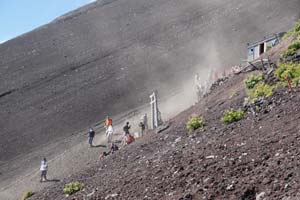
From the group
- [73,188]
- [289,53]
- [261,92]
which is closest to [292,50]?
[289,53]

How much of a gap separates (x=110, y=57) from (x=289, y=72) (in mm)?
38864

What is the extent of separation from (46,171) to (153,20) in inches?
1636

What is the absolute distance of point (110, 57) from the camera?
53438mm

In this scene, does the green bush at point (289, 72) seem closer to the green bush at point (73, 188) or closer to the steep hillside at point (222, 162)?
the steep hillside at point (222, 162)

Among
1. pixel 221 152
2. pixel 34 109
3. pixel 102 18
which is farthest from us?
pixel 102 18

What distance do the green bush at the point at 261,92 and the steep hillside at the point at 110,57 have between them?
793 inches

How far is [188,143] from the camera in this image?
14.3 metres

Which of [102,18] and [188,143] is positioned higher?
[102,18]

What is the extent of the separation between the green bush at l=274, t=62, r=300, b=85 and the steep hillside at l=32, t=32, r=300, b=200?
0.25 m

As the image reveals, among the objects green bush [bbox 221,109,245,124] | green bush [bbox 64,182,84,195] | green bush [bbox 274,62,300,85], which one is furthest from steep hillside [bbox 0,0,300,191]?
green bush [bbox 221,109,245,124]

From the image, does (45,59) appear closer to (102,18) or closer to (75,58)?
(75,58)

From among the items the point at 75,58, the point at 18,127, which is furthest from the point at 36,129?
the point at 75,58

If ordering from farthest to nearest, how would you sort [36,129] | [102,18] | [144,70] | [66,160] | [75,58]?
1. [102,18]
2. [75,58]
3. [144,70]
4. [36,129]
5. [66,160]

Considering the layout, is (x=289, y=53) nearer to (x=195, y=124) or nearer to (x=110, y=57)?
(x=195, y=124)
